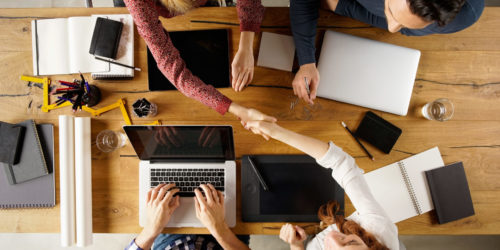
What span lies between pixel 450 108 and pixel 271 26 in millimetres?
792

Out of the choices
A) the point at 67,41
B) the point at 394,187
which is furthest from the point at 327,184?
the point at 67,41

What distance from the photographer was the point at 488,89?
112 cm

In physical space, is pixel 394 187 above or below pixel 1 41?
below

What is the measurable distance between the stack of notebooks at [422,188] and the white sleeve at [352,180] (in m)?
0.13

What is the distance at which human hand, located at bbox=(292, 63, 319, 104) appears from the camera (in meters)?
1.06

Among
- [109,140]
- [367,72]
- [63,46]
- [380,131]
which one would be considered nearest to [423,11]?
[367,72]

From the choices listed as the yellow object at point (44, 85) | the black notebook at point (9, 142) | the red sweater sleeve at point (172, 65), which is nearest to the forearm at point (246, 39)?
the red sweater sleeve at point (172, 65)

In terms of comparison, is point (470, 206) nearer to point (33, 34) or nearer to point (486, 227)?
point (486, 227)

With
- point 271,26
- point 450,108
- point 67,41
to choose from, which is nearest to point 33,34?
point 67,41

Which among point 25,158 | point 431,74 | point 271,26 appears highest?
point 271,26

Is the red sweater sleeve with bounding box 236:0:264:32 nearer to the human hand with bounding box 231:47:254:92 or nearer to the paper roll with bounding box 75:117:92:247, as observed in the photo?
the human hand with bounding box 231:47:254:92

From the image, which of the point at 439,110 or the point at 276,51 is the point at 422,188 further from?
the point at 276,51

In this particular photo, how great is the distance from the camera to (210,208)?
1063 mm

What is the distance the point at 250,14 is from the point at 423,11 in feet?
1.87
